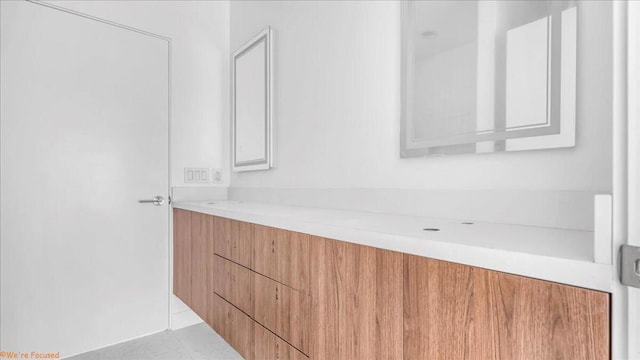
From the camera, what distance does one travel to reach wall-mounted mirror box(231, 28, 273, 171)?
1.95 metres

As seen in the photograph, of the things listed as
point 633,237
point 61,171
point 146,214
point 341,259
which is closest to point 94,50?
point 61,171

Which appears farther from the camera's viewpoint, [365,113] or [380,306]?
[365,113]

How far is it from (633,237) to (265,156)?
5.63 ft

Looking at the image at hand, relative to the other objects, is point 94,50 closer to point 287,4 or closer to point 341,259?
point 287,4

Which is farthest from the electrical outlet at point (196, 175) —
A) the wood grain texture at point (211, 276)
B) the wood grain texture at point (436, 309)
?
the wood grain texture at point (436, 309)

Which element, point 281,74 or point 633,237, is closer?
point 633,237

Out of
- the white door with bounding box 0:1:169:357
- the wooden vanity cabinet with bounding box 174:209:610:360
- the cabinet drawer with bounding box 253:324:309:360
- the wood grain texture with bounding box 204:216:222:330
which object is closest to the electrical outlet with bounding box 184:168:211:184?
the white door with bounding box 0:1:169:357

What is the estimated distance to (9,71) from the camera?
5.49 feet

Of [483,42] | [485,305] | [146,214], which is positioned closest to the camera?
[485,305]

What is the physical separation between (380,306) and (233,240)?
0.83m

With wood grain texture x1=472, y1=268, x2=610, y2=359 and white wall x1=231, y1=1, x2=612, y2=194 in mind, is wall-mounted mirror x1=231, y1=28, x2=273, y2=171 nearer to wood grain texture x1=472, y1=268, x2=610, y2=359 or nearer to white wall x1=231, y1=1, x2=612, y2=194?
white wall x1=231, y1=1, x2=612, y2=194

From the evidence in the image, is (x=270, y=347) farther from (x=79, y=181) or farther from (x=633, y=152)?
(x=79, y=181)

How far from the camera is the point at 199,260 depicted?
1.77 m

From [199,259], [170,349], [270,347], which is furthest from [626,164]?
[170,349]
